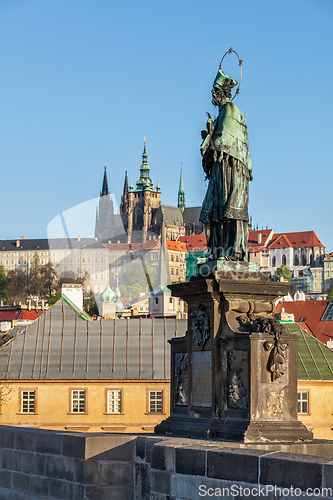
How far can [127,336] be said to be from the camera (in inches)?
1409

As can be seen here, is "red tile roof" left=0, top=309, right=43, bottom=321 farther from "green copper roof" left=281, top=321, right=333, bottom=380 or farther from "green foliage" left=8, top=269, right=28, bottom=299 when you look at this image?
"green foliage" left=8, top=269, right=28, bottom=299

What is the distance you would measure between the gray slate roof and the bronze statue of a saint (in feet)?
79.6

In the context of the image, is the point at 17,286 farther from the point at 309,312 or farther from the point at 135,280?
the point at 309,312

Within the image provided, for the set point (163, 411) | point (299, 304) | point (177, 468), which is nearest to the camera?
point (177, 468)

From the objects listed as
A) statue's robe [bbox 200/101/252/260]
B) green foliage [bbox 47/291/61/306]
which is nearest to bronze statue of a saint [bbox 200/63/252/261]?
statue's robe [bbox 200/101/252/260]

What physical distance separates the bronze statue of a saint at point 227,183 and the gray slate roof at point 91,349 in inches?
955

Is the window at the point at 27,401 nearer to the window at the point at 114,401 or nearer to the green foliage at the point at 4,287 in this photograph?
the window at the point at 114,401

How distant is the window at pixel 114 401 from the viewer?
112 feet

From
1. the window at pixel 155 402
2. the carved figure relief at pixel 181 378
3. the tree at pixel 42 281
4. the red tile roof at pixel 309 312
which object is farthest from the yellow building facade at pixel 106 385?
the tree at pixel 42 281

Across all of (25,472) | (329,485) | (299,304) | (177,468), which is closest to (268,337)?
(177,468)

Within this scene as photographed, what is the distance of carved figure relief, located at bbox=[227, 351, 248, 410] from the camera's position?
9266 millimetres

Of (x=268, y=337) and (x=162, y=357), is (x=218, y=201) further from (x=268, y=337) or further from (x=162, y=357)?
(x=162, y=357)

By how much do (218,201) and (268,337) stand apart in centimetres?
228

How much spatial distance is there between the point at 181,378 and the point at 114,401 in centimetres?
2432
